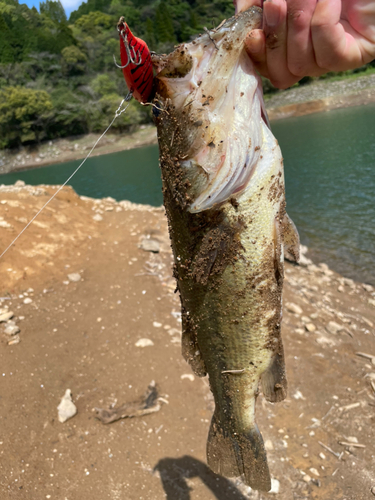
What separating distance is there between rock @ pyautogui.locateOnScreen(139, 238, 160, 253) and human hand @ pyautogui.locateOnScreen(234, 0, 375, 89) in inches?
239

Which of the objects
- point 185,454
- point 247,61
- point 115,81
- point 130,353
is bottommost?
point 185,454

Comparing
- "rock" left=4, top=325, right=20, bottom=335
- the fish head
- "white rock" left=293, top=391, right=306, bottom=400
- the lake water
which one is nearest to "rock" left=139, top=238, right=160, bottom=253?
"rock" left=4, top=325, right=20, bottom=335

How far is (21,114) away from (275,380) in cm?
5558

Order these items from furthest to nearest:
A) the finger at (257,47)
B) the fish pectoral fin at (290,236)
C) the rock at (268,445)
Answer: the rock at (268,445), the fish pectoral fin at (290,236), the finger at (257,47)

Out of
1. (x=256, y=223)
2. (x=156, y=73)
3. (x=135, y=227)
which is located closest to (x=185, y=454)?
(x=256, y=223)

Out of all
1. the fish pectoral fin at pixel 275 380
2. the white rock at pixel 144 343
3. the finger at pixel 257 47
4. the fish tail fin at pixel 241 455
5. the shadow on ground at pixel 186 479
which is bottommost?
the shadow on ground at pixel 186 479

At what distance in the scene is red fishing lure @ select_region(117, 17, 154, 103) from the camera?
62.8 inches

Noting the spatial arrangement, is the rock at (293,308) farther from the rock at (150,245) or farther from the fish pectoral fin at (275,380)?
the fish pectoral fin at (275,380)

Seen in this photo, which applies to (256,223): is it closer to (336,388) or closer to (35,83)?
(336,388)

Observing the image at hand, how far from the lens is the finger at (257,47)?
1733mm

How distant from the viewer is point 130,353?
16.9 ft

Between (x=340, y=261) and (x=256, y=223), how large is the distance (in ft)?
25.1

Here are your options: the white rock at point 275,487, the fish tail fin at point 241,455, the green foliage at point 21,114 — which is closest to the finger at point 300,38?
the fish tail fin at point 241,455

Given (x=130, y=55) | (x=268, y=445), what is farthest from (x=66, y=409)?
(x=130, y=55)
